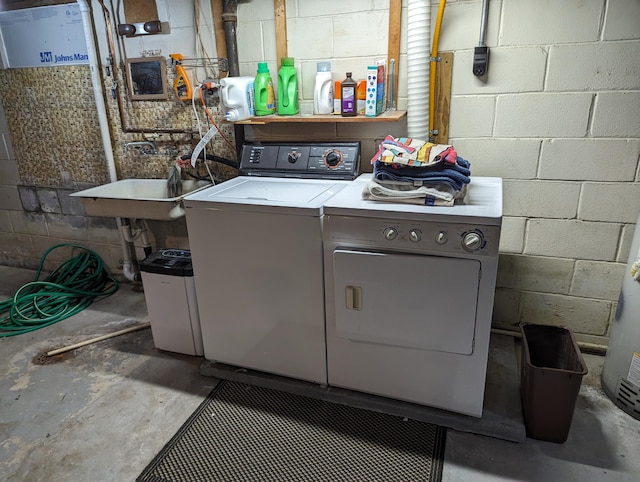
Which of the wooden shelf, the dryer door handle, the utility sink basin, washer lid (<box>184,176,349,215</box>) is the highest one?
the wooden shelf

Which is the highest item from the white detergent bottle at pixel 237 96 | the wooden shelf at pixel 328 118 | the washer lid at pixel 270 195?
the white detergent bottle at pixel 237 96

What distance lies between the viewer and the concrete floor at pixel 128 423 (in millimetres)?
1762

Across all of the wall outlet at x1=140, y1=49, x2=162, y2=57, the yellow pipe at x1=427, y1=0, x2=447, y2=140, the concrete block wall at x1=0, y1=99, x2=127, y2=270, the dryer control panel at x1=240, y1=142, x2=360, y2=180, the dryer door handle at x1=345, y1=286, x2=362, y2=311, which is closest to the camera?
the dryer door handle at x1=345, y1=286, x2=362, y2=311

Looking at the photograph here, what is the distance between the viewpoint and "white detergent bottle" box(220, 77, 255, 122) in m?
2.36

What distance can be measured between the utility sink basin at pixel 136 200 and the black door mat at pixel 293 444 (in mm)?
1060

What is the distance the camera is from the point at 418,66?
2.16 metres

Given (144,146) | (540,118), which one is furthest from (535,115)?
(144,146)

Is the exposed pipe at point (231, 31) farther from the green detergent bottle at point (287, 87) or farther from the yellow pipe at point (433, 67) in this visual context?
the yellow pipe at point (433, 67)

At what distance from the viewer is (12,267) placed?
384cm

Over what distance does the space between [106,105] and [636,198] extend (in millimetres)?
3118

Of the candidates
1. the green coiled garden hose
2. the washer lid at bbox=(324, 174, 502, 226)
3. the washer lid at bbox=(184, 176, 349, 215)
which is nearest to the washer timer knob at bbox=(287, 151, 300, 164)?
the washer lid at bbox=(184, 176, 349, 215)

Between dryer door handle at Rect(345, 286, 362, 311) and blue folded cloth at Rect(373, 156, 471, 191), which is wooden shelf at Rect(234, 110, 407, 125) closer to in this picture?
blue folded cloth at Rect(373, 156, 471, 191)

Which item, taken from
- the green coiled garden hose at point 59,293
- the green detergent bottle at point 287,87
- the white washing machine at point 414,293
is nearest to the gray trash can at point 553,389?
the white washing machine at point 414,293

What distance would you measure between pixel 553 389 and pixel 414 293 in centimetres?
67
